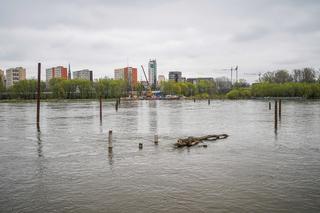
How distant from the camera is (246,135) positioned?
43969 mm

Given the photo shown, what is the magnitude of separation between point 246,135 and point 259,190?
24495 millimetres

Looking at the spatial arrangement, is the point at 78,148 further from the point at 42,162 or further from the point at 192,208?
the point at 192,208

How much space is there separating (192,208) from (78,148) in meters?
19.8

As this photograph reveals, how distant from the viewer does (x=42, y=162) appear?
28.1 meters

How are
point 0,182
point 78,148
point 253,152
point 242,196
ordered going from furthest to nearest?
point 78,148, point 253,152, point 0,182, point 242,196

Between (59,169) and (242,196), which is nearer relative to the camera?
(242,196)

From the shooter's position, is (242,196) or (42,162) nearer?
(242,196)

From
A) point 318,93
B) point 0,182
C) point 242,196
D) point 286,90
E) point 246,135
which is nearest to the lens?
point 242,196

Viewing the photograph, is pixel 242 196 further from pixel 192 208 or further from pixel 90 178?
pixel 90 178

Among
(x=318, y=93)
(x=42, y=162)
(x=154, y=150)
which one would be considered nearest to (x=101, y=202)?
(x=42, y=162)

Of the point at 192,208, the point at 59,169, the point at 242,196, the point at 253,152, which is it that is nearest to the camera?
the point at 192,208

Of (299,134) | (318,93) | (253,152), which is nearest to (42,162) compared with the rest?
(253,152)

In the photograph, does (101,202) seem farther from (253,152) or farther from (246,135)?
(246,135)

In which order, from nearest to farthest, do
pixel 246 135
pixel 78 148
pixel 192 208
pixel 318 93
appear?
pixel 192 208 → pixel 78 148 → pixel 246 135 → pixel 318 93
